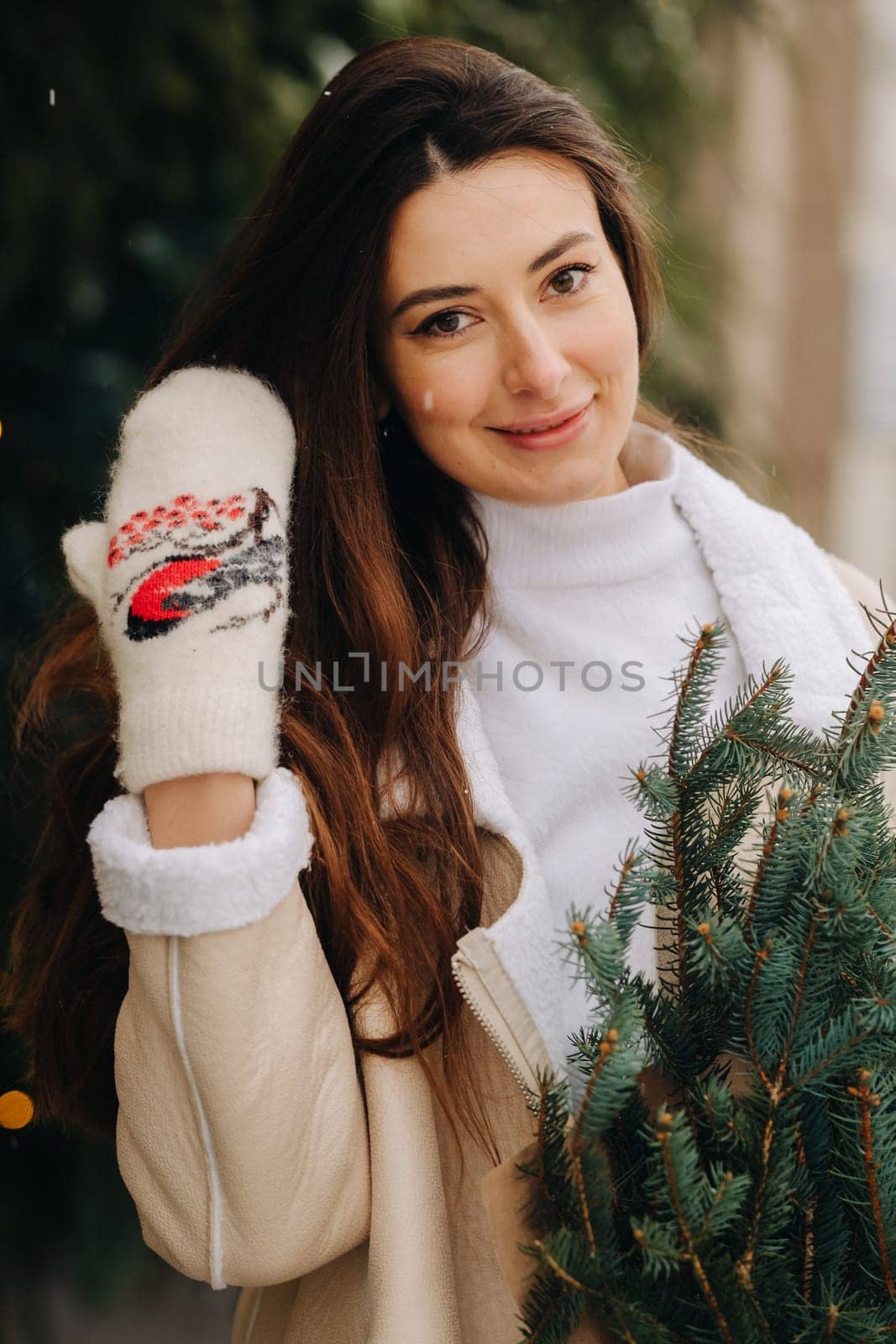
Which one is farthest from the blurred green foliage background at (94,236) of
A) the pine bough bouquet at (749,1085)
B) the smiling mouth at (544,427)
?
the pine bough bouquet at (749,1085)

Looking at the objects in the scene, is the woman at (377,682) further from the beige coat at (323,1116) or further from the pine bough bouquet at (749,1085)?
the pine bough bouquet at (749,1085)

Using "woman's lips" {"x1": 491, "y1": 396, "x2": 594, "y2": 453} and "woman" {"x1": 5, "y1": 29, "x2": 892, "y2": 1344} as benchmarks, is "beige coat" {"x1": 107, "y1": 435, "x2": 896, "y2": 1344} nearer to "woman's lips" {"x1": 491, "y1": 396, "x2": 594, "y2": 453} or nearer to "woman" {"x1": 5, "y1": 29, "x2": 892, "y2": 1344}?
"woman" {"x1": 5, "y1": 29, "x2": 892, "y2": 1344}

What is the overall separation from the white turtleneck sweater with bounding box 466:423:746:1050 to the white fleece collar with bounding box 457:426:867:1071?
1.0 inches

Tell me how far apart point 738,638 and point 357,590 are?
394 millimetres

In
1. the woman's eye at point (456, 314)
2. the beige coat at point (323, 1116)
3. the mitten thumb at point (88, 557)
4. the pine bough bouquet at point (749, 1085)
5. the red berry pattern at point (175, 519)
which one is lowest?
the beige coat at point (323, 1116)

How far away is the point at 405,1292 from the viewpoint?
1.03 meters

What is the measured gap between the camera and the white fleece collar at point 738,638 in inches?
40.2

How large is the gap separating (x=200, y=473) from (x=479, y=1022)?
0.54 meters

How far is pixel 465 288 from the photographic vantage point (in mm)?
1106

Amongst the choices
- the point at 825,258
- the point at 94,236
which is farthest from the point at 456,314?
the point at 825,258

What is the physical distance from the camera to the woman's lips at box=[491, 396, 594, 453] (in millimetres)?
1168

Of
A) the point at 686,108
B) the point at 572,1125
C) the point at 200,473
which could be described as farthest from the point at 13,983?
the point at 686,108

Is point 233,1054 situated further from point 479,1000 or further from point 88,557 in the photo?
point 88,557

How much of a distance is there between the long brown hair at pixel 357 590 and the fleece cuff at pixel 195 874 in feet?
0.34
